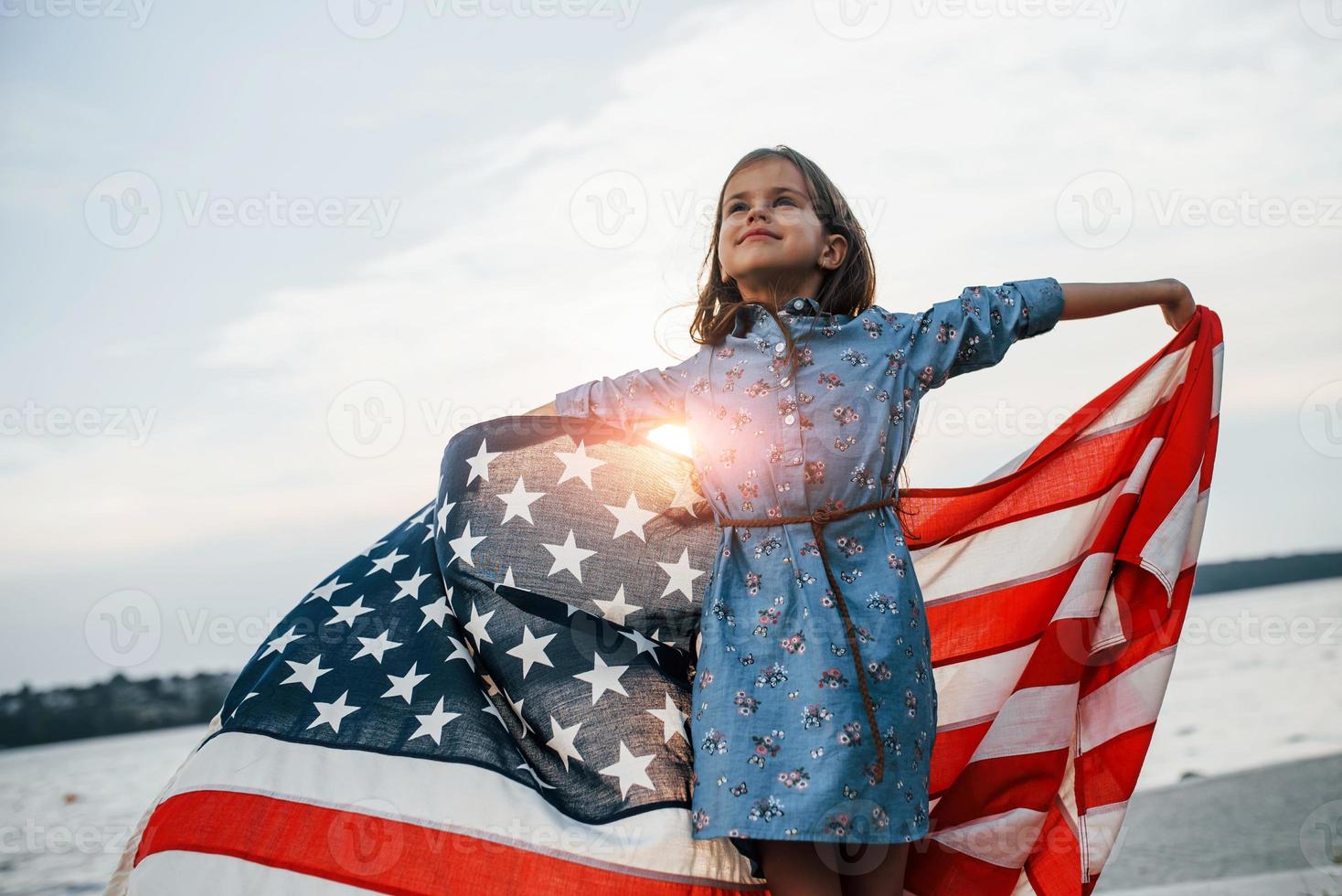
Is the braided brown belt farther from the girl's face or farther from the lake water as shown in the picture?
the lake water

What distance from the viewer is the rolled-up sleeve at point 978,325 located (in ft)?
7.80

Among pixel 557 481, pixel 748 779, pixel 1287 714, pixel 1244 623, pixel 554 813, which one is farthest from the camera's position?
pixel 1287 714

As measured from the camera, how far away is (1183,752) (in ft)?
27.0

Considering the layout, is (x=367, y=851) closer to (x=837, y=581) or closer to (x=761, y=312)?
(x=837, y=581)

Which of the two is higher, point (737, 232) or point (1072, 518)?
point (737, 232)

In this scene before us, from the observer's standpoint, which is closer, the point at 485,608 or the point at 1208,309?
the point at 485,608

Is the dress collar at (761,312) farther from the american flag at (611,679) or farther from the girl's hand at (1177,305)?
the girl's hand at (1177,305)

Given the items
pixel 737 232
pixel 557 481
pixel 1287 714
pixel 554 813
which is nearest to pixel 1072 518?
pixel 737 232

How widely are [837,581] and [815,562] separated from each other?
2.5 inches

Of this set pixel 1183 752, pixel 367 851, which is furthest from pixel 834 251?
pixel 1183 752

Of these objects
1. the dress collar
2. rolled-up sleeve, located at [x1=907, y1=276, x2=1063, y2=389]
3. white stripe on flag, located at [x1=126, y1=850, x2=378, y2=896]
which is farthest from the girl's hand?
white stripe on flag, located at [x1=126, y1=850, x2=378, y2=896]

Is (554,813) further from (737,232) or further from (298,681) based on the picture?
(737,232)

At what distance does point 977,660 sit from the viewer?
275cm

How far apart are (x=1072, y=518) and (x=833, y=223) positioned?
1.05m
